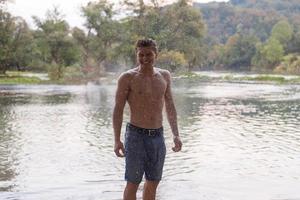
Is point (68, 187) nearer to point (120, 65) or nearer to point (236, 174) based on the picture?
point (236, 174)

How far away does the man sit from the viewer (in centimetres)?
431

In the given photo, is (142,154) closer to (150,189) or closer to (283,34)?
(150,189)

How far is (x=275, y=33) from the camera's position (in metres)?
98.8

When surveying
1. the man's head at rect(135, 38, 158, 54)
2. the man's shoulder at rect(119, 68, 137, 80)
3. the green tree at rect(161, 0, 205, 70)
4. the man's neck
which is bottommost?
the man's shoulder at rect(119, 68, 137, 80)

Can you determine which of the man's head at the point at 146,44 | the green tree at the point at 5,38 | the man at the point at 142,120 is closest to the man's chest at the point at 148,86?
the man at the point at 142,120

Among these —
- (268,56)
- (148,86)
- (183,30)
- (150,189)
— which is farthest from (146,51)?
(268,56)

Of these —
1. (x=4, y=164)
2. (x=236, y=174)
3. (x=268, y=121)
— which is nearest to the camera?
(x=236, y=174)

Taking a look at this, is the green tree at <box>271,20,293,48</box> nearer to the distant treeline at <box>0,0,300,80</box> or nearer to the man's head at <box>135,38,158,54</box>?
the distant treeline at <box>0,0,300,80</box>

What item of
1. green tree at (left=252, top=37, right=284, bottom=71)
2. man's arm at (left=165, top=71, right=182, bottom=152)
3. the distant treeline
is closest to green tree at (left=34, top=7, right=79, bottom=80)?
the distant treeline

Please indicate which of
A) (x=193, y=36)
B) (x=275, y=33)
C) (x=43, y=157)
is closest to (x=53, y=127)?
(x=43, y=157)

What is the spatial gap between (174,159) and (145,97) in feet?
14.3

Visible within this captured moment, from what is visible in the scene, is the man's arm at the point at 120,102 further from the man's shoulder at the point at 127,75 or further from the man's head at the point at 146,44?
the man's head at the point at 146,44

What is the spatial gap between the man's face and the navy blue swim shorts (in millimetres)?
555

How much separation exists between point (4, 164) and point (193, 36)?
2394 inches
